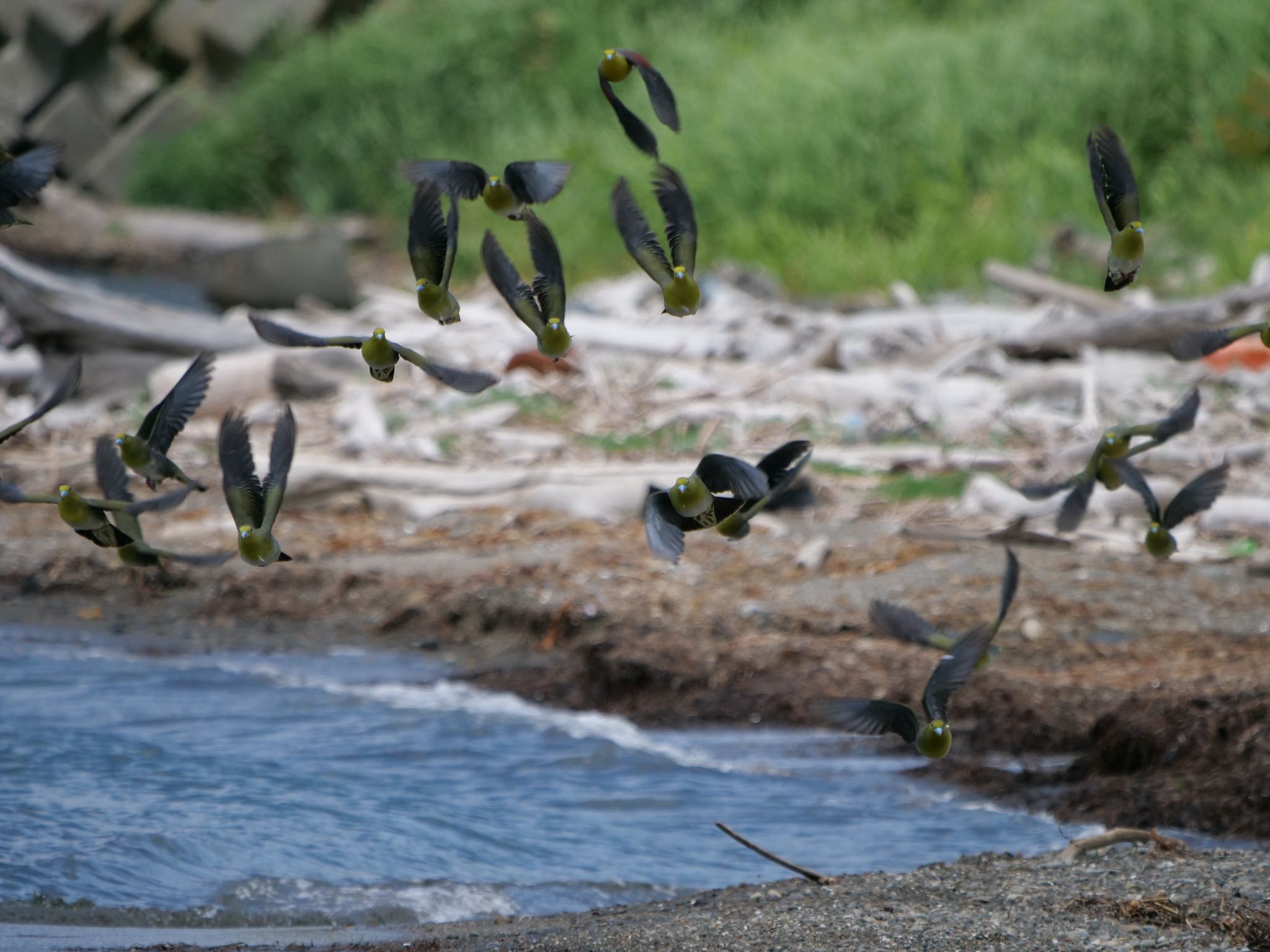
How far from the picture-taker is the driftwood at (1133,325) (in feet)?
25.8

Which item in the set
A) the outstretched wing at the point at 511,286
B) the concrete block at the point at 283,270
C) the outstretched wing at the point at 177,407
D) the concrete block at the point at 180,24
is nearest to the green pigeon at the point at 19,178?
the outstretched wing at the point at 177,407

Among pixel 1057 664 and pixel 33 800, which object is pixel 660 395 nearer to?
pixel 1057 664

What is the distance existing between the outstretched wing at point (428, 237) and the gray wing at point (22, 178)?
0.72 metres

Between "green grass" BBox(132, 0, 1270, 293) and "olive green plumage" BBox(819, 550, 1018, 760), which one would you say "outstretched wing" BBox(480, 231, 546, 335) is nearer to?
"olive green plumage" BBox(819, 550, 1018, 760)

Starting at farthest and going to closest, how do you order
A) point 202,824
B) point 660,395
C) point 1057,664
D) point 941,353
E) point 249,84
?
point 249,84 < point 941,353 < point 660,395 < point 1057,664 < point 202,824

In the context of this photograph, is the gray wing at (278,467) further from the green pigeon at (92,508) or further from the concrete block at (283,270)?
the concrete block at (283,270)

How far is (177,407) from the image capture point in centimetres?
258

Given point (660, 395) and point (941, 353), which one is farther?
point (941, 353)

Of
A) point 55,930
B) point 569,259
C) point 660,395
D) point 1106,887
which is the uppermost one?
point 569,259

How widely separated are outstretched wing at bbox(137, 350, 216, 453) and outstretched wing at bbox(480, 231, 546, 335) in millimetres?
577

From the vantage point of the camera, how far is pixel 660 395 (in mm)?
7812

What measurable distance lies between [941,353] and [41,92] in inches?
475

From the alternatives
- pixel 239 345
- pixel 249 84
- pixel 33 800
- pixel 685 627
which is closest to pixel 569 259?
pixel 239 345

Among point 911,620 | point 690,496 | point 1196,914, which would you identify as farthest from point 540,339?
point 1196,914
